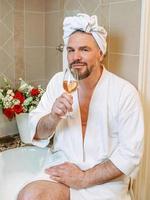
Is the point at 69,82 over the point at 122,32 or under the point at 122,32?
under

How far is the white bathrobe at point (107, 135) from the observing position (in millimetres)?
1397

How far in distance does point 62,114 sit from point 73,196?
0.41 metres

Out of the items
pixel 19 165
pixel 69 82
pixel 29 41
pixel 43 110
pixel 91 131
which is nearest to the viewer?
pixel 69 82

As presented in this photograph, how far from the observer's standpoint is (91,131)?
150cm

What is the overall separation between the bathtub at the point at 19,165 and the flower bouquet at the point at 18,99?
27 centimetres

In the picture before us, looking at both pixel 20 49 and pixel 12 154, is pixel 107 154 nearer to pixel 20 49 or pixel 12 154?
pixel 12 154

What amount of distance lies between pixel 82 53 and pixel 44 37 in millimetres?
933

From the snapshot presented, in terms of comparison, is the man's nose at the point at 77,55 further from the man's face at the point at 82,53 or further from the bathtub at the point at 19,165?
the bathtub at the point at 19,165

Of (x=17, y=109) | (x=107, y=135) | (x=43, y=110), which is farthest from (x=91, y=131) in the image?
(x=17, y=109)

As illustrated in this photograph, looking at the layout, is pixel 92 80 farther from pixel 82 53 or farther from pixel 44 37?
pixel 44 37

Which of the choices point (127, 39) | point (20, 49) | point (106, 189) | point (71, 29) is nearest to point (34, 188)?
point (106, 189)

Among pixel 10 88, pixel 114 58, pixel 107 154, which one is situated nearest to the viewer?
pixel 107 154

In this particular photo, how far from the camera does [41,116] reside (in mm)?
1571

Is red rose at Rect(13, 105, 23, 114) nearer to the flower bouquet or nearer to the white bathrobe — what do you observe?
the flower bouquet
